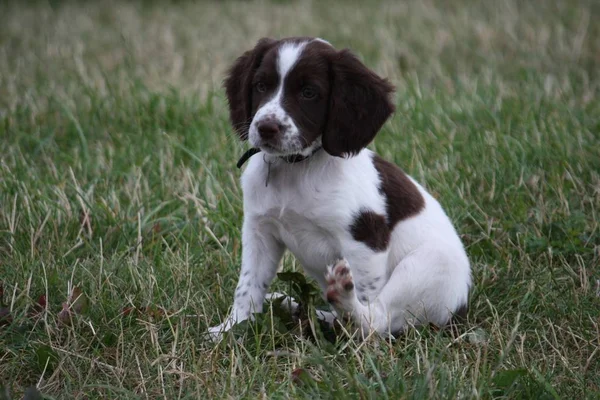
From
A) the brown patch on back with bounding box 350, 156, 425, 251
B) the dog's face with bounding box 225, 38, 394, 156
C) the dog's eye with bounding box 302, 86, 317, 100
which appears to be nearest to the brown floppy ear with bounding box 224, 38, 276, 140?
the dog's face with bounding box 225, 38, 394, 156

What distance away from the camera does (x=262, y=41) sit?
386cm

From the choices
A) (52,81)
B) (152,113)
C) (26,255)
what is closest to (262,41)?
(26,255)

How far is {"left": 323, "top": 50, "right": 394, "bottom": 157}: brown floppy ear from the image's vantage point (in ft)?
12.0

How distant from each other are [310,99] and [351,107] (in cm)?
19

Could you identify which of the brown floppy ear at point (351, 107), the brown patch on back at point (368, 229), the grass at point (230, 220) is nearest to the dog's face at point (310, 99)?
the brown floppy ear at point (351, 107)

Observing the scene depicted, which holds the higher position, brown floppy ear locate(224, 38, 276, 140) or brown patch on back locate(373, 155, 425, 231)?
brown floppy ear locate(224, 38, 276, 140)

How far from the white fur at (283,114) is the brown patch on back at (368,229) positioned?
42 centimetres

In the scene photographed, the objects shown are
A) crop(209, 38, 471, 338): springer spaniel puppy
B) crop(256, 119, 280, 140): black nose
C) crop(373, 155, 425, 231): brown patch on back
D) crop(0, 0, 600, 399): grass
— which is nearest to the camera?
crop(0, 0, 600, 399): grass

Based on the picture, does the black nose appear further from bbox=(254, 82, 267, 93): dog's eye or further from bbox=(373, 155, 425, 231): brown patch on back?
bbox=(373, 155, 425, 231): brown patch on back

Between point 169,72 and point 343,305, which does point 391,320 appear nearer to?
point 343,305

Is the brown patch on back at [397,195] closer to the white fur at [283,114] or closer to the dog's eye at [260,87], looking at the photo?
the white fur at [283,114]

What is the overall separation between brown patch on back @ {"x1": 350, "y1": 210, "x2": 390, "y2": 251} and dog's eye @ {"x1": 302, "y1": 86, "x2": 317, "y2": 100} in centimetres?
57

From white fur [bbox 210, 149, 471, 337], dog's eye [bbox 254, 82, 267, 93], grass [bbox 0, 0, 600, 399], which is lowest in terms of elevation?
grass [bbox 0, 0, 600, 399]

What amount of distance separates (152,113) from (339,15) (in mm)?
5011
